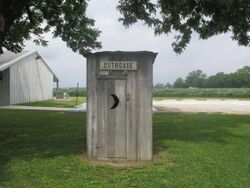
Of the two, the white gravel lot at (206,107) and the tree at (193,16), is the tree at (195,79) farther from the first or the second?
the tree at (193,16)

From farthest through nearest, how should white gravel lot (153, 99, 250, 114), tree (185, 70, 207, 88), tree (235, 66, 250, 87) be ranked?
tree (185, 70, 207, 88)
tree (235, 66, 250, 87)
white gravel lot (153, 99, 250, 114)

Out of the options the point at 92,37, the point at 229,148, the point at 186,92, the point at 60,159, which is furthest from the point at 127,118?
the point at 186,92

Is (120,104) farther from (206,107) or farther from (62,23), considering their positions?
(206,107)

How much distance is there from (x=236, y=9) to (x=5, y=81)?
883 inches

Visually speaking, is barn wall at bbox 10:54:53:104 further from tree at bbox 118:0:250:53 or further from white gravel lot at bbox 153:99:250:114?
tree at bbox 118:0:250:53

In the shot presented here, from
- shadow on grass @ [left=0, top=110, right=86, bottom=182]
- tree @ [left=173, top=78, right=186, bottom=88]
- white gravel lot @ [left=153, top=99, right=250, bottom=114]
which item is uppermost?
tree @ [left=173, top=78, right=186, bottom=88]

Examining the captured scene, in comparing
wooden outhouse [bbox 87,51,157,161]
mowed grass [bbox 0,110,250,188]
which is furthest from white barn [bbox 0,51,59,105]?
wooden outhouse [bbox 87,51,157,161]

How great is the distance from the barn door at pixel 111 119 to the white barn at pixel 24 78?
20.6 m

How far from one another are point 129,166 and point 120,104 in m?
1.23

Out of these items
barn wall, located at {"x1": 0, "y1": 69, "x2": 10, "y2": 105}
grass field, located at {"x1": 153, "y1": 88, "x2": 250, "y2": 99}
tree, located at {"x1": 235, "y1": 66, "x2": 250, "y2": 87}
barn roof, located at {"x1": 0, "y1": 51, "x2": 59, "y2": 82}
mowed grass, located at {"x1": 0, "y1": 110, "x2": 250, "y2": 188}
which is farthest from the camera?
tree, located at {"x1": 235, "y1": 66, "x2": 250, "y2": 87}

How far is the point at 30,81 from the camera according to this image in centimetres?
3403

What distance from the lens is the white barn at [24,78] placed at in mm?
29141

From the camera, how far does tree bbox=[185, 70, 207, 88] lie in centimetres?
11928

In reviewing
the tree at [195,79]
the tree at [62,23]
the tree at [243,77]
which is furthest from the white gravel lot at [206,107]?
the tree at [195,79]
